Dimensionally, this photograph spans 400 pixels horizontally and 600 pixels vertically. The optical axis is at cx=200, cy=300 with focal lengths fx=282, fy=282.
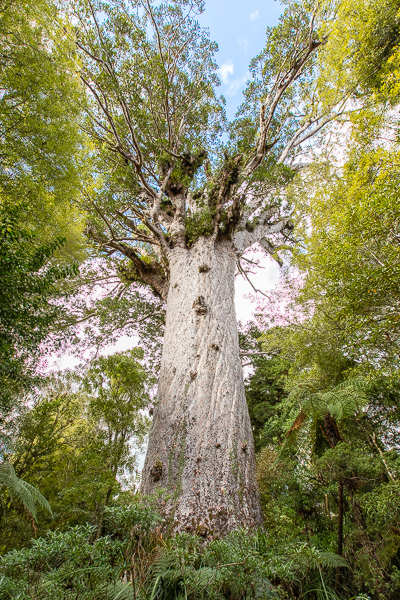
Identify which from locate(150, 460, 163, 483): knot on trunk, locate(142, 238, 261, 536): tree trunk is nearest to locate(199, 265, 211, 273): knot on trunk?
locate(142, 238, 261, 536): tree trunk

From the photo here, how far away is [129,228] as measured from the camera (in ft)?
24.4

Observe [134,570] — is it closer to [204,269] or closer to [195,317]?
[195,317]

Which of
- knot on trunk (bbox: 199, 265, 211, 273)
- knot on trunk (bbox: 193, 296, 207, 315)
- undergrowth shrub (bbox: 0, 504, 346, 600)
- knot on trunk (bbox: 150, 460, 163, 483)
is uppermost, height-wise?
knot on trunk (bbox: 199, 265, 211, 273)

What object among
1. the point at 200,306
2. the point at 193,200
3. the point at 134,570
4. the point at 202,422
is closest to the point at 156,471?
the point at 202,422

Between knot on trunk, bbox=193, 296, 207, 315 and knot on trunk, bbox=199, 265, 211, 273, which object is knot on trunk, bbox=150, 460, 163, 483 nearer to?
knot on trunk, bbox=193, 296, 207, 315

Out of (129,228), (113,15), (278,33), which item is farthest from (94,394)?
(278,33)

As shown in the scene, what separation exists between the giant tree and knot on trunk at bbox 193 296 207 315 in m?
0.02

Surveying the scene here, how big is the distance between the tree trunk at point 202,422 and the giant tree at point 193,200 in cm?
1

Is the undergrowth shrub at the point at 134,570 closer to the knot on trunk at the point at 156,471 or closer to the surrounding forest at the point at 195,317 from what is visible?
the surrounding forest at the point at 195,317

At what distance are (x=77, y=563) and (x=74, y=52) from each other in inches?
280

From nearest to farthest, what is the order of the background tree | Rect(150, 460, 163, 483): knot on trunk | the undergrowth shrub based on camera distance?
the undergrowth shrub, Rect(150, 460, 163, 483): knot on trunk, the background tree

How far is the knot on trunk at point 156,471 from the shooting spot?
8.94 ft

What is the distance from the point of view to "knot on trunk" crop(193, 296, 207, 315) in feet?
13.4

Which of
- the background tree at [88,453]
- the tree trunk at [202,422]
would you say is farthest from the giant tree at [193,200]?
the background tree at [88,453]
